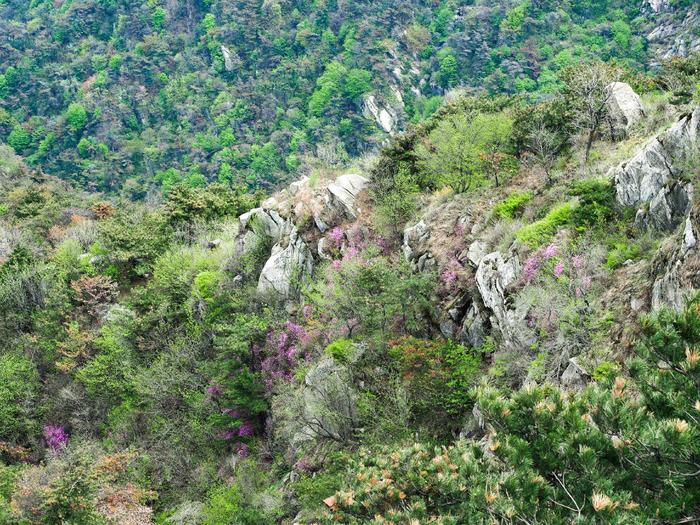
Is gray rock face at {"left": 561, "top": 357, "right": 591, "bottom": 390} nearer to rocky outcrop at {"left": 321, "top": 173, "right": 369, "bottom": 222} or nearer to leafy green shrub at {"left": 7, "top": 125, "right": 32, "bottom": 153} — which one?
rocky outcrop at {"left": 321, "top": 173, "right": 369, "bottom": 222}

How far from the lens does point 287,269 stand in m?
28.8

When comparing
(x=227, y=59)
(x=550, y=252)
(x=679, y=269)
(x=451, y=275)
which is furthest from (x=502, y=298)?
(x=227, y=59)

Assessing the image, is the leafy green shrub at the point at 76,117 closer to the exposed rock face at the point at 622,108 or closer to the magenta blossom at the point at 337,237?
the magenta blossom at the point at 337,237

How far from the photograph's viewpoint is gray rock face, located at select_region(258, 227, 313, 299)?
2830 cm

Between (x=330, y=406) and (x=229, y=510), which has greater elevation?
(x=330, y=406)

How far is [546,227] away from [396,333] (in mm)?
7249

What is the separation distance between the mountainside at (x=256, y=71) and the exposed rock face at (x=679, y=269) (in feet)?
201

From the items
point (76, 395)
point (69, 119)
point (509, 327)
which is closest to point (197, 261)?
point (76, 395)

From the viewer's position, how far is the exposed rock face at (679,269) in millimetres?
9836

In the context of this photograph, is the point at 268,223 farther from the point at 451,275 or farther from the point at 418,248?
the point at 451,275

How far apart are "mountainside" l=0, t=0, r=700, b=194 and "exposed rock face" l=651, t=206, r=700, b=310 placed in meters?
61.4

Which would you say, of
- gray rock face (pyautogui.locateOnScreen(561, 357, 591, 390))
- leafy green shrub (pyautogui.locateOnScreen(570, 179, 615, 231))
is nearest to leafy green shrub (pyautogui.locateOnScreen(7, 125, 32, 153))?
leafy green shrub (pyautogui.locateOnScreen(570, 179, 615, 231))

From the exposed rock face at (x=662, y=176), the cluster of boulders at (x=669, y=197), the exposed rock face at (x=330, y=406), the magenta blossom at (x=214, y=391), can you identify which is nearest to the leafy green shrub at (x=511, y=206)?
the cluster of boulders at (x=669, y=197)

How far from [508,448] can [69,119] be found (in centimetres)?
9794
